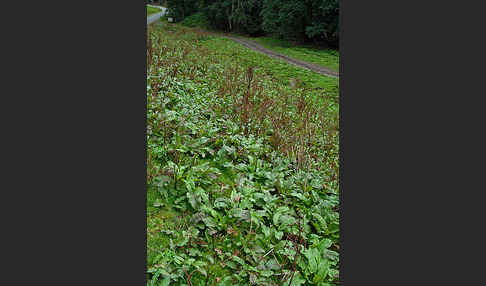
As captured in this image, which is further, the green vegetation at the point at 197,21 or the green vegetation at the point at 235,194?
the green vegetation at the point at 197,21

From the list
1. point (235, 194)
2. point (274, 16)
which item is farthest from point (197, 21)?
point (235, 194)

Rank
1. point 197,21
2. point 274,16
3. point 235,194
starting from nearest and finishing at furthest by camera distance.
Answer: point 235,194, point 274,16, point 197,21

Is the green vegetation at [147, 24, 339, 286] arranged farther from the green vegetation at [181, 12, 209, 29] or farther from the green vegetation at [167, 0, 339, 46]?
the green vegetation at [181, 12, 209, 29]

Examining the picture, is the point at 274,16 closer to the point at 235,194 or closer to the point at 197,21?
the point at 197,21

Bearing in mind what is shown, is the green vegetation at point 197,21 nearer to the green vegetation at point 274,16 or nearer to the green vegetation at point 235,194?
the green vegetation at point 274,16

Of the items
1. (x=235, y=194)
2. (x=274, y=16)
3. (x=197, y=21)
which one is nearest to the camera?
(x=235, y=194)

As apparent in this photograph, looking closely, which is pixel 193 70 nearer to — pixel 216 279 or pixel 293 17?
pixel 216 279

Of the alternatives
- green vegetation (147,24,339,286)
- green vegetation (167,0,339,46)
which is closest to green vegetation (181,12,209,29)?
green vegetation (167,0,339,46)

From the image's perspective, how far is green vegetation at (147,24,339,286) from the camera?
3.04 meters

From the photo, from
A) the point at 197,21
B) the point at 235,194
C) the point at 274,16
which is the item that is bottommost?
the point at 235,194

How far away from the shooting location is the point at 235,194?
12.8 feet

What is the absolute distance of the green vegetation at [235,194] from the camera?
9.98ft

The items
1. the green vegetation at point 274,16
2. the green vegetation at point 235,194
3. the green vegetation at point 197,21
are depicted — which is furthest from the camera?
the green vegetation at point 197,21

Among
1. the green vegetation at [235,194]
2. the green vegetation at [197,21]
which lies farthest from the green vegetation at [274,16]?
the green vegetation at [235,194]
